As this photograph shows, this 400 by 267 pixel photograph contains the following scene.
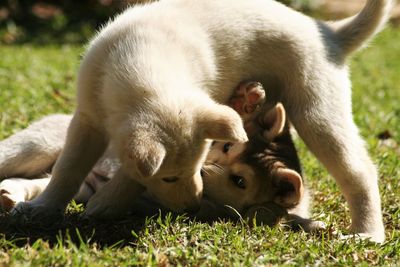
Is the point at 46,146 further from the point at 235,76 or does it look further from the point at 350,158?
the point at 350,158

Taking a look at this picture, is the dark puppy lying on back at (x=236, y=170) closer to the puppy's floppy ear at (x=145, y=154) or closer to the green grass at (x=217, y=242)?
the green grass at (x=217, y=242)

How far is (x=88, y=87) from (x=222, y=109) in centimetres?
99

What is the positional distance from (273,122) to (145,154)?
1708 millimetres

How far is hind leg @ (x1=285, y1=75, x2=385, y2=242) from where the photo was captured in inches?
187

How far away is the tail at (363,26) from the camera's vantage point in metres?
5.29

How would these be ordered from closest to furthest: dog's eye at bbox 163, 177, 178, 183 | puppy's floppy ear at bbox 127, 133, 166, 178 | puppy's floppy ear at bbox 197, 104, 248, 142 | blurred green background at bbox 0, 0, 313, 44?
puppy's floppy ear at bbox 127, 133, 166, 178
puppy's floppy ear at bbox 197, 104, 248, 142
dog's eye at bbox 163, 177, 178, 183
blurred green background at bbox 0, 0, 313, 44

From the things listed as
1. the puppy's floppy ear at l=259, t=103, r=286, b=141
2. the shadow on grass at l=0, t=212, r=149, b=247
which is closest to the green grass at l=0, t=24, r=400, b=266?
the shadow on grass at l=0, t=212, r=149, b=247

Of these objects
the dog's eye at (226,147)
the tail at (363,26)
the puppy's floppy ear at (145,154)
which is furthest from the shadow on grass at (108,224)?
the tail at (363,26)

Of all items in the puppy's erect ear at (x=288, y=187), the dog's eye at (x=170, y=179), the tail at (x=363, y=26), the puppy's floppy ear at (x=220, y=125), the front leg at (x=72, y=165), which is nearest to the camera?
the puppy's floppy ear at (x=220, y=125)

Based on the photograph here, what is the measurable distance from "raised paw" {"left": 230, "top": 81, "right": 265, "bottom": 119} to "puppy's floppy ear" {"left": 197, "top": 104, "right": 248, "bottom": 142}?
0.85 metres

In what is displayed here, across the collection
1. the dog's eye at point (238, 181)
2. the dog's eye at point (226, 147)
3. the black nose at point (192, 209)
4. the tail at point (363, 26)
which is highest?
the tail at point (363, 26)

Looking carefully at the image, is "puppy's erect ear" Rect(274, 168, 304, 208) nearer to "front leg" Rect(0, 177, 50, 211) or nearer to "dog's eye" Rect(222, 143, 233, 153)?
"dog's eye" Rect(222, 143, 233, 153)

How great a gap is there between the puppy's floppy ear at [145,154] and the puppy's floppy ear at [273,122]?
4.73 feet

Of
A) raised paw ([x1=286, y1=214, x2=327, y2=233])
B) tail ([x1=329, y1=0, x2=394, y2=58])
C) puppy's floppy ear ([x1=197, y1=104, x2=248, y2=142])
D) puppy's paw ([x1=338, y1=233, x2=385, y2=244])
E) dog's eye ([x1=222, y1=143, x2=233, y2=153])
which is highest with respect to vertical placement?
tail ([x1=329, y1=0, x2=394, y2=58])
